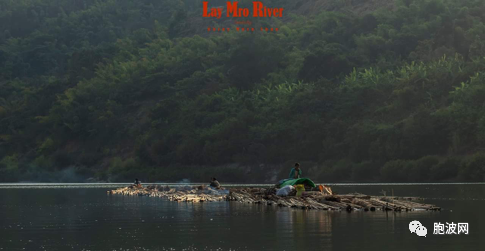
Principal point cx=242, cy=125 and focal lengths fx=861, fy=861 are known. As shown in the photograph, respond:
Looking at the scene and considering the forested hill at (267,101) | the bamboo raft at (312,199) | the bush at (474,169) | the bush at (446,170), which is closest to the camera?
the bamboo raft at (312,199)

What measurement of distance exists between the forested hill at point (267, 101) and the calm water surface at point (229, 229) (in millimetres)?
49358

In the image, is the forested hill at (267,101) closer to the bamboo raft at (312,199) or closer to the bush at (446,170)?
the bush at (446,170)

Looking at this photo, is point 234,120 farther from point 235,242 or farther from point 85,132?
point 235,242

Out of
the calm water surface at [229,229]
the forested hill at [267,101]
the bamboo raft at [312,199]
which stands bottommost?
the calm water surface at [229,229]

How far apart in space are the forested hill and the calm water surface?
162 ft

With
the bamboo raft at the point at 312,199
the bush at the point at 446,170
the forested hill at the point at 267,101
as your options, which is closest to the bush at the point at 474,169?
the forested hill at the point at 267,101

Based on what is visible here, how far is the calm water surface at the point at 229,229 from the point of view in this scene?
24562mm

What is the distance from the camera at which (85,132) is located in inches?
5002

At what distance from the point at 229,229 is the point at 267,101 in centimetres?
8662

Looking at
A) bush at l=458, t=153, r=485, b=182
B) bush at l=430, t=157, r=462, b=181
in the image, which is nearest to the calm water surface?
bush at l=458, t=153, r=485, b=182

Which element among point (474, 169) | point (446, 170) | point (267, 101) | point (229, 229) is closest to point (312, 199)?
point (229, 229)

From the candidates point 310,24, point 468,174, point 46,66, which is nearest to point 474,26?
point 310,24

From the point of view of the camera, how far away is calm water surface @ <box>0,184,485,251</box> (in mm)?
24562

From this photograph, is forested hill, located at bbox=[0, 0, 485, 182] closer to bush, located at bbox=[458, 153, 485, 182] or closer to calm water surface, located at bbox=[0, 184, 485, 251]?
bush, located at bbox=[458, 153, 485, 182]
